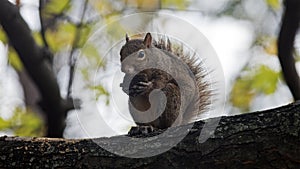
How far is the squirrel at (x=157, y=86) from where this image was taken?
3.53 m

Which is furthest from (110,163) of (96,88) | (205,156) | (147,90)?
(96,88)

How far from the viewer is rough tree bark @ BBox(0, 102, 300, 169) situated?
7.32 feet

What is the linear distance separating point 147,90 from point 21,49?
109 cm

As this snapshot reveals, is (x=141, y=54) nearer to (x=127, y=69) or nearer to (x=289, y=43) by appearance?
(x=127, y=69)

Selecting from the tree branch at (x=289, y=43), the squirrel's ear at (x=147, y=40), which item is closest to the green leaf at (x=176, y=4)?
the tree branch at (x=289, y=43)

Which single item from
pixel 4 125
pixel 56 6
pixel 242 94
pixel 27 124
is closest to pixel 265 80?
pixel 242 94

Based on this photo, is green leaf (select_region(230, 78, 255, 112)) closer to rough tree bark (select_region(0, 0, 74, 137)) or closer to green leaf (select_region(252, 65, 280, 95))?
green leaf (select_region(252, 65, 280, 95))

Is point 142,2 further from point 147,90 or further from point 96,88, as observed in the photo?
point 147,90

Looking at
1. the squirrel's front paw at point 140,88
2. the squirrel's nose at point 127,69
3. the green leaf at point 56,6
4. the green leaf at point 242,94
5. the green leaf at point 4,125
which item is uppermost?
the green leaf at point 56,6

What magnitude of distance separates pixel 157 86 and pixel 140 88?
4.9 inches

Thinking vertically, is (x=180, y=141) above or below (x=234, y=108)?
above

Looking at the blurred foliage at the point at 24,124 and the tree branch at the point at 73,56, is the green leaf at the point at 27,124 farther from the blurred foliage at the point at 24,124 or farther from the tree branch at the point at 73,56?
the tree branch at the point at 73,56

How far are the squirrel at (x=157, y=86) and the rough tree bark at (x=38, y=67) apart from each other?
0.67 m

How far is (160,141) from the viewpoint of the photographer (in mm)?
2486
